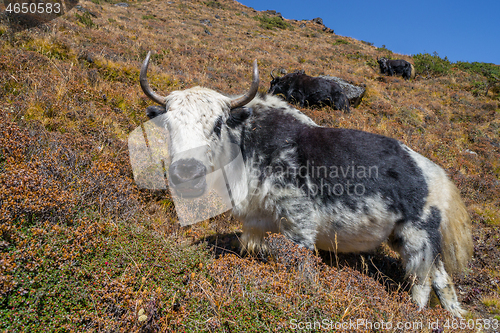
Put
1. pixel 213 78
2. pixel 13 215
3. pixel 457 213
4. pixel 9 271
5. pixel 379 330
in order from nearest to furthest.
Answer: pixel 9 271
pixel 379 330
pixel 13 215
pixel 457 213
pixel 213 78

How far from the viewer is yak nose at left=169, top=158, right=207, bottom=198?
259 centimetres

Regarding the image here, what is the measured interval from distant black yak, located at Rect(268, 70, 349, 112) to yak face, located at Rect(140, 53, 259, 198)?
774 cm

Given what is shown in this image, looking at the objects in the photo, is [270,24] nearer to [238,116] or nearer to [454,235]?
[238,116]

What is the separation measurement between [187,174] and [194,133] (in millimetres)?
547

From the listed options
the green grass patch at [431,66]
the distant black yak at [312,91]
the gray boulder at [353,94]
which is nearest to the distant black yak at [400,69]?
the green grass patch at [431,66]

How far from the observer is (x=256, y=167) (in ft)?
11.0

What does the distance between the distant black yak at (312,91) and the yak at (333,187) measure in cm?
738

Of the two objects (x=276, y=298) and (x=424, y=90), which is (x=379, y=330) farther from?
(x=424, y=90)

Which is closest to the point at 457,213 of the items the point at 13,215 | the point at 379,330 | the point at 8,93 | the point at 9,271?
the point at 379,330

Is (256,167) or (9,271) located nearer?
(9,271)

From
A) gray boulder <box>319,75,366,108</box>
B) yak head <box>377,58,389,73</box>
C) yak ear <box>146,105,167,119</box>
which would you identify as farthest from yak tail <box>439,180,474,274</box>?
yak head <box>377,58,389,73</box>

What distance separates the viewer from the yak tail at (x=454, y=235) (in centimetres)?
301

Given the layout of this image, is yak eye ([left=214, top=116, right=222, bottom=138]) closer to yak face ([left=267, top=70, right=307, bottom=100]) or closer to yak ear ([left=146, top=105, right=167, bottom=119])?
yak ear ([left=146, top=105, right=167, bottom=119])

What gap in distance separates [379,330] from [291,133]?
2.37 metres
